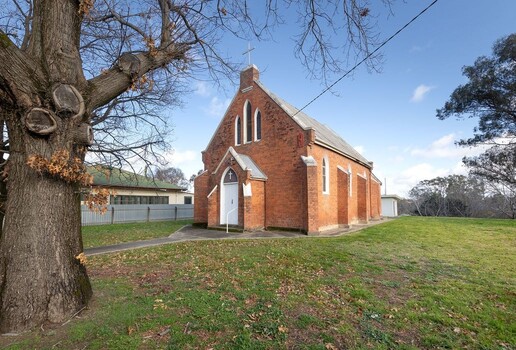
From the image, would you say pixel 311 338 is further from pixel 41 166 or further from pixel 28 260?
pixel 41 166

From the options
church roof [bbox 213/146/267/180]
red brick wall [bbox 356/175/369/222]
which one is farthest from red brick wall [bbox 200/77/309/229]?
red brick wall [bbox 356/175/369/222]

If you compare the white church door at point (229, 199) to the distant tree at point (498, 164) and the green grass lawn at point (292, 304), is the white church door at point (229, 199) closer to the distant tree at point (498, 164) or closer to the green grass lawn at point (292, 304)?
the green grass lawn at point (292, 304)

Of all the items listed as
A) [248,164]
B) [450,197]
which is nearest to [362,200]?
[248,164]

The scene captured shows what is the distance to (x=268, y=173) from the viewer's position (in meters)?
16.5

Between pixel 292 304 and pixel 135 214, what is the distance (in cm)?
2182

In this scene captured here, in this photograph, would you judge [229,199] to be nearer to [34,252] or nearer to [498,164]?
[34,252]

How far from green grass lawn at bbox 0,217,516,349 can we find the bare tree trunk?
0.95ft

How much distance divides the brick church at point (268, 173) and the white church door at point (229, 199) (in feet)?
0.20

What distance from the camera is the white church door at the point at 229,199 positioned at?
16.5m

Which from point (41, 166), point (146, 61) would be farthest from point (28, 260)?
point (146, 61)

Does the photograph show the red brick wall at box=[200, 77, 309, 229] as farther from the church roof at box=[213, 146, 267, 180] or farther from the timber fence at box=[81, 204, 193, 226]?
the timber fence at box=[81, 204, 193, 226]

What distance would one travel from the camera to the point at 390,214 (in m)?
36.4

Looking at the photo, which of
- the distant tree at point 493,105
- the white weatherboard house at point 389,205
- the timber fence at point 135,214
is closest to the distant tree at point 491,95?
the distant tree at point 493,105

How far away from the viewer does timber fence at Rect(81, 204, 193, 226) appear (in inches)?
817
